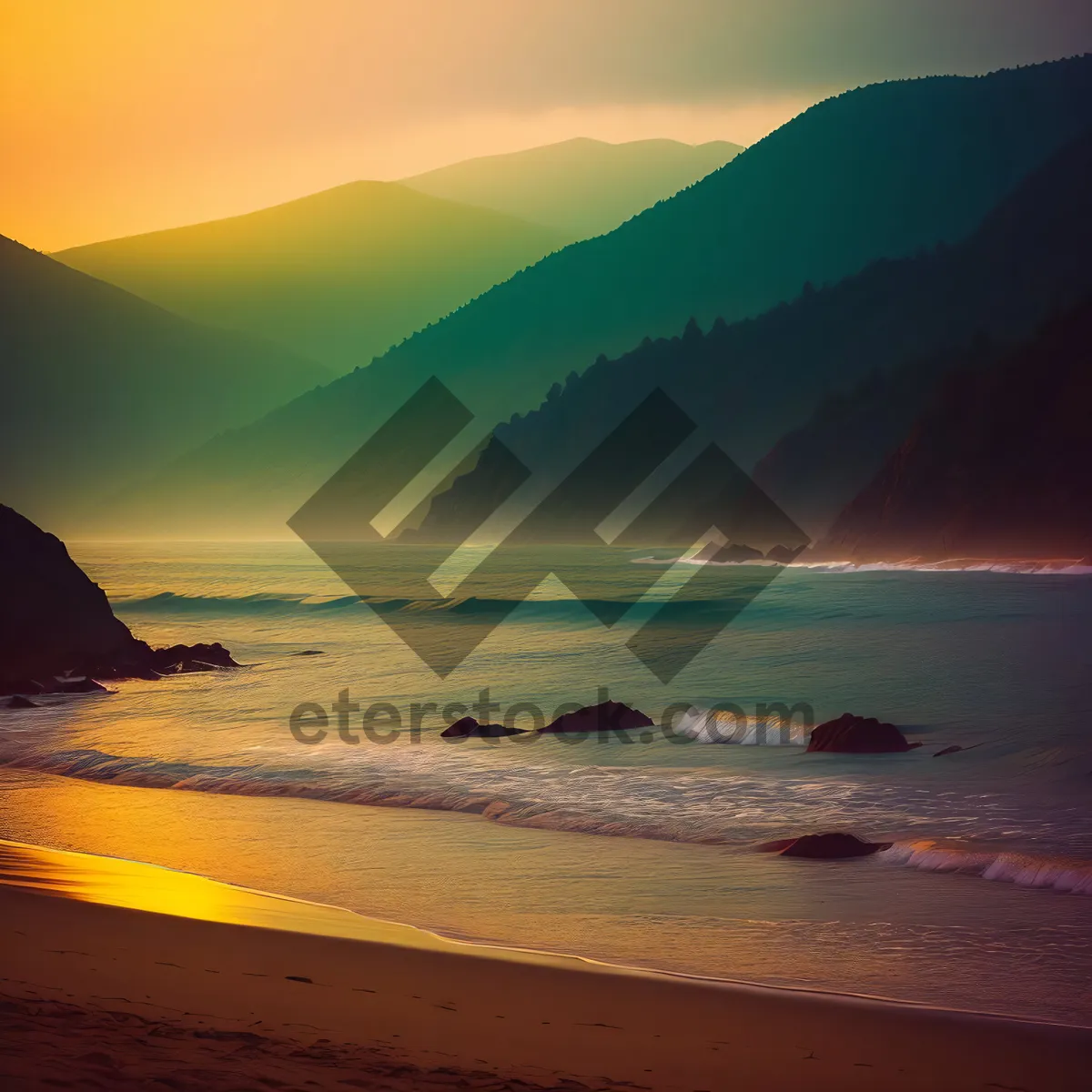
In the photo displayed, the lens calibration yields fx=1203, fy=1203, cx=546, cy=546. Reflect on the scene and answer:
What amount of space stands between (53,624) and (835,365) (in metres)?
157

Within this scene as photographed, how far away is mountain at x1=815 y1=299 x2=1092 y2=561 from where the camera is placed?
8356 cm

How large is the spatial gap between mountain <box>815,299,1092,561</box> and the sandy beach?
79955 millimetres

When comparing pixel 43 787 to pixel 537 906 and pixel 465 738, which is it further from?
pixel 537 906

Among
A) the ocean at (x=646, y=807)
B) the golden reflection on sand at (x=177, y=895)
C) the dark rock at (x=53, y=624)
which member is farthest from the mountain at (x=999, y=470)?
the golden reflection on sand at (x=177, y=895)

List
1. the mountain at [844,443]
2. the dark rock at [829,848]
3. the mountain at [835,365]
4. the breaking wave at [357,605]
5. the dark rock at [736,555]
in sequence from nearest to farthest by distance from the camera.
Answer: the dark rock at [829,848], the breaking wave at [357,605], the dark rock at [736,555], the mountain at [844,443], the mountain at [835,365]

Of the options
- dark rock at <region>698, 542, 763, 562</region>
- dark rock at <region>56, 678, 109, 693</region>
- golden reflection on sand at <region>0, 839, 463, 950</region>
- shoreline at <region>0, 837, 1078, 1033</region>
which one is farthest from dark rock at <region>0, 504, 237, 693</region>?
dark rock at <region>698, 542, 763, 562</region>

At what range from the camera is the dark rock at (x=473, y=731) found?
19.1 m

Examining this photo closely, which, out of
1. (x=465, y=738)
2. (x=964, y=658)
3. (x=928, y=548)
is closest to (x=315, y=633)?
(x=964, y=658)

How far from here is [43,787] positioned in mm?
15047

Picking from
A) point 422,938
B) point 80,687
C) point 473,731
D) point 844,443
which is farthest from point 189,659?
point 844,443

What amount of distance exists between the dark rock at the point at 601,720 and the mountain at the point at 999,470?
223 feet

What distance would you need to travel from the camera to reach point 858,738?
16.9 meters

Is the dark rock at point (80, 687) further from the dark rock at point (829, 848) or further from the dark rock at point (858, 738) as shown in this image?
the dark rock at point (829, 848)

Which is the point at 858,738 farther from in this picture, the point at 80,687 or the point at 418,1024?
the point at 80,687
